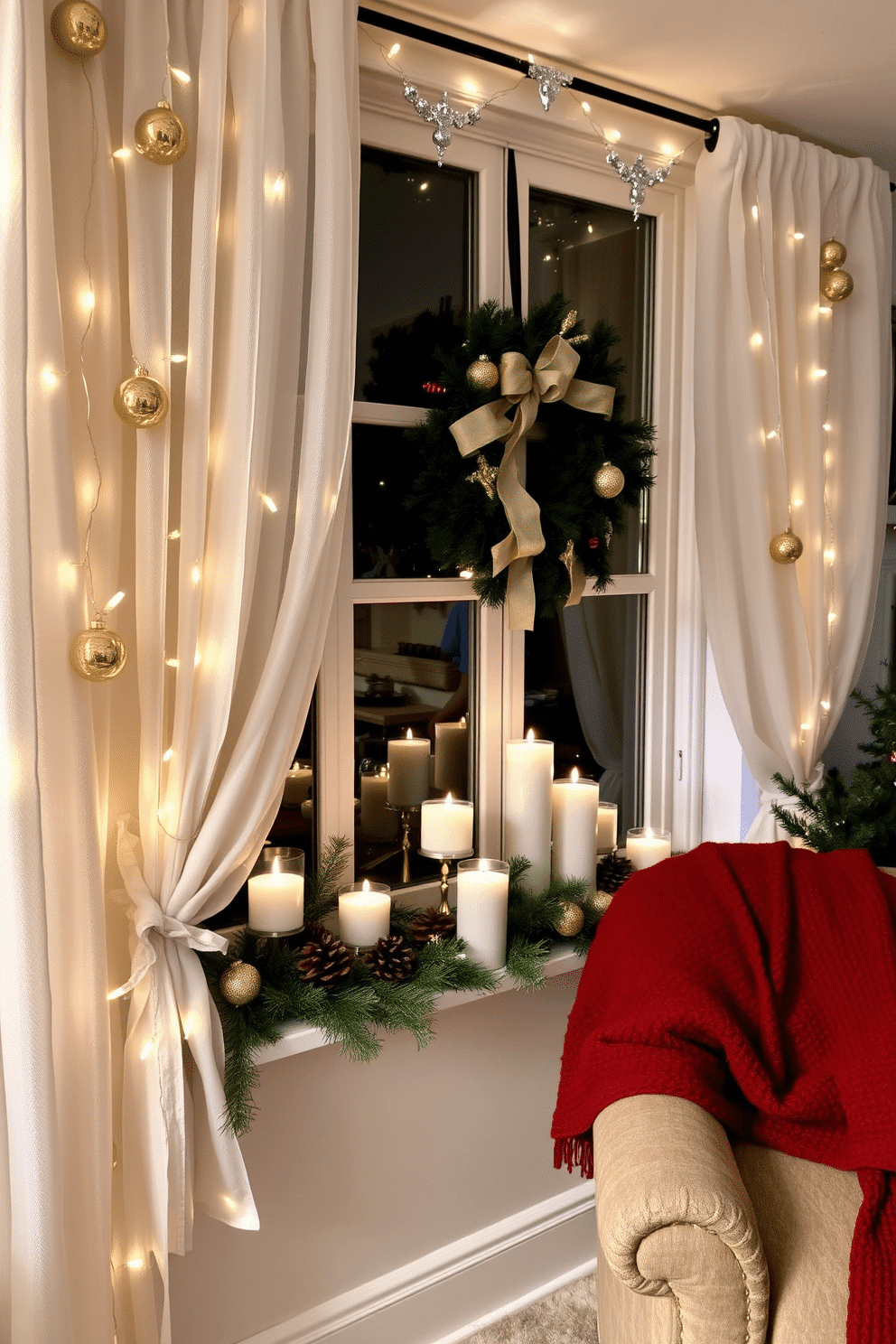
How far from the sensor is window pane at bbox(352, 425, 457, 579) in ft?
6.58

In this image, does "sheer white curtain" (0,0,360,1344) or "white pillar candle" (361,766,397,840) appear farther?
"white pillar candle" (361,766,397,840)

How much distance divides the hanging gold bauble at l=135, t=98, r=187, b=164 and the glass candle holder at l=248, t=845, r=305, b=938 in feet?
3.68

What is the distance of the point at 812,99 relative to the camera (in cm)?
223

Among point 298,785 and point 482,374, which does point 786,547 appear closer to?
point 482,374

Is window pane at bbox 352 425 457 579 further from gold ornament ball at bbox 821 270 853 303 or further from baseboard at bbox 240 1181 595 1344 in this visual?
baseboard at bbox 240 1181 595 1344

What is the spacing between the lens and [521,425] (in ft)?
6.49

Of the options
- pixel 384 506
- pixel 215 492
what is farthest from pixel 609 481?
pixel 215 492

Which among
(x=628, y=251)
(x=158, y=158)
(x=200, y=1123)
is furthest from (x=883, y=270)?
(x=200, y=1123)

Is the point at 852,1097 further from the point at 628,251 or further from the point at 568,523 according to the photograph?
the point at 628,251

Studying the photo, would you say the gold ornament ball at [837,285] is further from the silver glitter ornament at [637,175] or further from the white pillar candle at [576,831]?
the white pillar candle at [576,831]

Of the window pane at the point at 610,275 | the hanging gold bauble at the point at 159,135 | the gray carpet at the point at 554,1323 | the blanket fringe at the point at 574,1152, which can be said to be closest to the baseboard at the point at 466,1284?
the gray carpet at the point at 554,1323

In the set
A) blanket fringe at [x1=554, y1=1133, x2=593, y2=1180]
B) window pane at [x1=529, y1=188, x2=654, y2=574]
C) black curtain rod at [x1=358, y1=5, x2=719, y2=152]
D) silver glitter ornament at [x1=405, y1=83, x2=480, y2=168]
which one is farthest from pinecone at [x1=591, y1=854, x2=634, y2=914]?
black curtain rod at [x1=358, y1=5, x2=719, y2=152]

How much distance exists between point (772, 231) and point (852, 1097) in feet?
5.85

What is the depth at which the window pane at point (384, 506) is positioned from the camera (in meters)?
Result: 2.01
